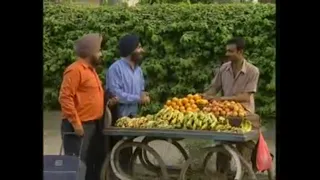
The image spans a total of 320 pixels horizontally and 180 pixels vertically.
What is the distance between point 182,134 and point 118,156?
0.54 m

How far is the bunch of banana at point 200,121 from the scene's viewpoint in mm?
4062

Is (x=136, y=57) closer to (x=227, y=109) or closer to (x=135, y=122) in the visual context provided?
(x=135, y=122)

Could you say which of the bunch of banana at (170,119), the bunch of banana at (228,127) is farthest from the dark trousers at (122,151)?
the bunch of banana at (228,127)

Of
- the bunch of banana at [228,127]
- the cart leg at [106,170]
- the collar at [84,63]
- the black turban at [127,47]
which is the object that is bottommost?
the cart leg at [106,170]

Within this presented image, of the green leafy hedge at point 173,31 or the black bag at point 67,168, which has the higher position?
the green leafy hedge at point 173,31

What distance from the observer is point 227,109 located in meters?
4.20

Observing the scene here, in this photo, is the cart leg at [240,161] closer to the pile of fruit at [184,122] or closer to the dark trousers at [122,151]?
the pile of fruit at [184,122]

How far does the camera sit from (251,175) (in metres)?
4.20

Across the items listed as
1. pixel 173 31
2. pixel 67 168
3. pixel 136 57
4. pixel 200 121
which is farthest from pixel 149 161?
pixel 173 31

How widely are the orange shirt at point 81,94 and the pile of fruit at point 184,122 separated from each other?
0.25 metres
